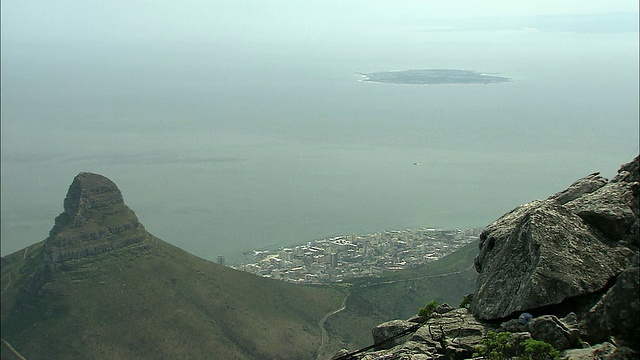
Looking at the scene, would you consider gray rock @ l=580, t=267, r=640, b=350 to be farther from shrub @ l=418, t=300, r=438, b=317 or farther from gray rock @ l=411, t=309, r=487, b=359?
shrub @ l=418, t=300, r=438, b=317

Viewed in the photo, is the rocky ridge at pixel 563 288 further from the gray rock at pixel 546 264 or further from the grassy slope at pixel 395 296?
the grassy slope at pixel 395 296

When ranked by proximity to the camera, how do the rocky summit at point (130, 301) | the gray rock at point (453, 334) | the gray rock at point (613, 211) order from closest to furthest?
the gray rock at point (453, 334)
the gray rock at point (613, 211)
the rocky summit at point (130, 301)

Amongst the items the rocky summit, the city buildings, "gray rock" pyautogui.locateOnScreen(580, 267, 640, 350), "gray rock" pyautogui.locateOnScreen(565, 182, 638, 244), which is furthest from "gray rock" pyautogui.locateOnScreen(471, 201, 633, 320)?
the city buildings

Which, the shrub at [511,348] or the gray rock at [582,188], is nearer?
the shrub at [511,348]

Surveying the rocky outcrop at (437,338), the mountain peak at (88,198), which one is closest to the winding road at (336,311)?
the mountain peak at (88,198)

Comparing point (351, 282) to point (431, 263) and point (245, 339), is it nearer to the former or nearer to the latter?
point (431, 263)

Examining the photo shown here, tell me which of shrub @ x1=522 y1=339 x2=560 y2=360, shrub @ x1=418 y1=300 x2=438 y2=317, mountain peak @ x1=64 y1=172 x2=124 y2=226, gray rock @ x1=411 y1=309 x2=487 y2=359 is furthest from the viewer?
mountain peak @ x1=64 y1=172 x2=124 y2=226

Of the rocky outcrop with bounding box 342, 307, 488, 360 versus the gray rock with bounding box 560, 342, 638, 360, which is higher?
the gray rock with bounding box 560, 342, 638, 360
